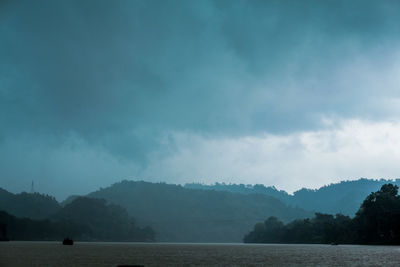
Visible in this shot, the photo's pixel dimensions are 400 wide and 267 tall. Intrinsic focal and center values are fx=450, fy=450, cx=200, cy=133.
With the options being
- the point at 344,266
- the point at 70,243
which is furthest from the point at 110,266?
the point at 70,243

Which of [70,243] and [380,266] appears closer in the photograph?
[380,266]

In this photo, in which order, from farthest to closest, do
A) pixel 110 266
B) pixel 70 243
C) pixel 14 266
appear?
pixel 70 243 → pixel 110 266 → pixel 14 266

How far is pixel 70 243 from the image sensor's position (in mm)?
→ 196125

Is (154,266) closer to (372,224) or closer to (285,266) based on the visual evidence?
(285,266)

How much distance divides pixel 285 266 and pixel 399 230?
472ft

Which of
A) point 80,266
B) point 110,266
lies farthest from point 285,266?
point 80,266

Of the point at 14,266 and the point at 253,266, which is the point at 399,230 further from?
the point at 14,266

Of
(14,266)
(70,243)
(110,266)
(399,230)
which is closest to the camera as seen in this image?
(14,266)

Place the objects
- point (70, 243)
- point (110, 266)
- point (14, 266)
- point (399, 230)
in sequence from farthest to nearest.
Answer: point (70, 243)
point (399, 230)
point (110, 266)
point (14, 266)

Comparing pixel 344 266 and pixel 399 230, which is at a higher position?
pixel 399 230

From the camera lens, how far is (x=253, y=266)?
60.0 metres

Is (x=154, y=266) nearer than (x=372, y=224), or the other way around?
(x=154, y=266)

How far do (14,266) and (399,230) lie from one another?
167 m

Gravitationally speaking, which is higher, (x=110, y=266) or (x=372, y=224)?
(x=372, y=224)
